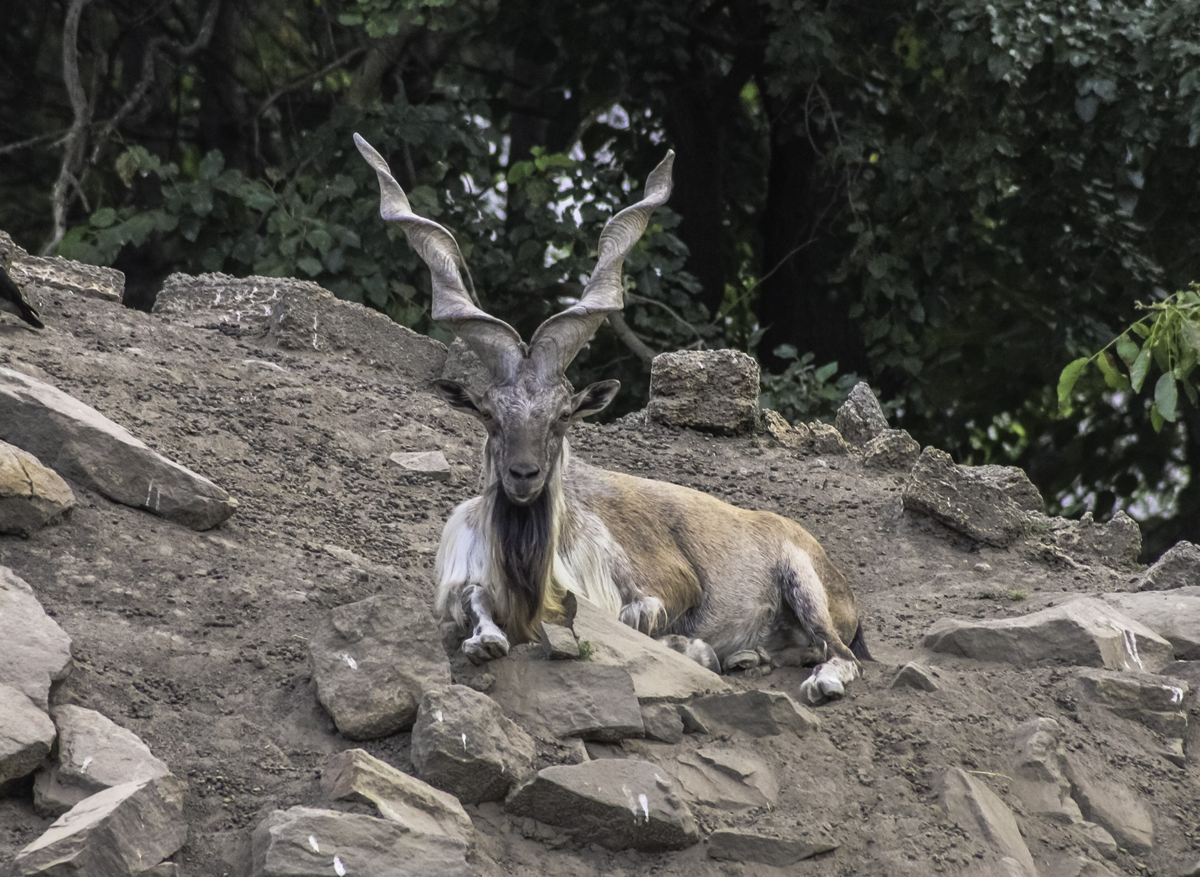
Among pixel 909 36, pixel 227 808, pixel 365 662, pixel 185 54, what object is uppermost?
pixel 909 36

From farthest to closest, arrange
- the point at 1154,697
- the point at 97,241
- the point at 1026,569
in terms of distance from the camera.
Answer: the point at 97,241
the point at 1026,569
the point at 1154,697

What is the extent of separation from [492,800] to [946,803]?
1593 mm

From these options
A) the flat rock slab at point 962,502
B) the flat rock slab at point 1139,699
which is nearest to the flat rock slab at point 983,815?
the flat rock slab at point 1139,699

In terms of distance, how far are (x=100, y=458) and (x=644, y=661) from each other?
2368 millimetres

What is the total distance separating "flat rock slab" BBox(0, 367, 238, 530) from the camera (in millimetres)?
6137

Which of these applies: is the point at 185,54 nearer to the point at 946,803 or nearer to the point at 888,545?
the point at 888,545

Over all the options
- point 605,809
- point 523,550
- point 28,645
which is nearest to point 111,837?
point 28,645

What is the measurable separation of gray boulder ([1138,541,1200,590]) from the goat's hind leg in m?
1.69

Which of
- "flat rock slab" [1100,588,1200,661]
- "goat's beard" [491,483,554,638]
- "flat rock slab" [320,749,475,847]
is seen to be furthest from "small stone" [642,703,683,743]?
"flat rock slab" [1100,588,1200,661]

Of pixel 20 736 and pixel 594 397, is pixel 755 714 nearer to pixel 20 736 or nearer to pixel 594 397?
pixel 594 397

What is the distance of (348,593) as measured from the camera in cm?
610

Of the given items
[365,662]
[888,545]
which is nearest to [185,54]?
[888,545]

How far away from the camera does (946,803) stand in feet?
17.2

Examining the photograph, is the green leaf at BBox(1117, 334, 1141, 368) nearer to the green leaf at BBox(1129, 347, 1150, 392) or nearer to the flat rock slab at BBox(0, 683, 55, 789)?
the green leaf at BBox(1129, 347, 1150, 392)
